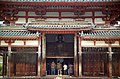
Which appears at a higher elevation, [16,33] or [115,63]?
[16,33]

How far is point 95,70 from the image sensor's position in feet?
82.8

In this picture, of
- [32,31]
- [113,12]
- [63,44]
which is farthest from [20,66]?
[113,12]

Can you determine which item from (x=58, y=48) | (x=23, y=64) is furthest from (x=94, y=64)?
(x=23, y=64)

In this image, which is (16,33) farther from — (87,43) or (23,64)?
(87,43)

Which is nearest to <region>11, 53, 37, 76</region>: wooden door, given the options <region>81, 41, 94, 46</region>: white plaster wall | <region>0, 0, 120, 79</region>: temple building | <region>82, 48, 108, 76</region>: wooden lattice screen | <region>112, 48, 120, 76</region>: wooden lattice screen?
<region>0, 0, 120, 79</region>: temple building

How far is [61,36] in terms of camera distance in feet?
90.3

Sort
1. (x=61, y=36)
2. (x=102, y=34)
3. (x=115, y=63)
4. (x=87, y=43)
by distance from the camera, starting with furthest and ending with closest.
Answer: (x=61, y=36)
(x=115, y=63)
(x=102, y=34)
(x=87, y=43)

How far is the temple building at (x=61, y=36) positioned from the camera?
24.6m

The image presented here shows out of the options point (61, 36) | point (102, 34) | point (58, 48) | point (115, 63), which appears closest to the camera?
point (102, 34)

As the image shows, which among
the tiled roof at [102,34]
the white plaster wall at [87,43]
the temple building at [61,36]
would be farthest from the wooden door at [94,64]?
the tiled roof at [102,34]

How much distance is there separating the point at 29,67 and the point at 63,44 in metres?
4.80

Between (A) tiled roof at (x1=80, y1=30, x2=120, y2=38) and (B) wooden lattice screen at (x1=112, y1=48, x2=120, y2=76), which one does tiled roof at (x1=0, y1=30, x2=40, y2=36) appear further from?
(B) wooden lattice screen at (x1=112, y1=48, x2=120, y2=76)

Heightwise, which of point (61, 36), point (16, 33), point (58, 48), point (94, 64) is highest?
point (16, 33)

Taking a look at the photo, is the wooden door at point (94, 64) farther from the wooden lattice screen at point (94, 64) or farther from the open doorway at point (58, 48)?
the open doorway at point (58, 48)
